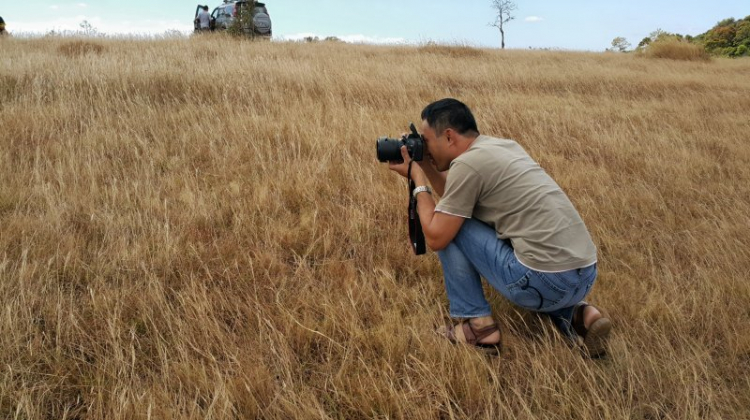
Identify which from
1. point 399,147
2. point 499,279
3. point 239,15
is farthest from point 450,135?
point 239,15

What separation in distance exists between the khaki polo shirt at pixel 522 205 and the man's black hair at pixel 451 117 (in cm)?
13

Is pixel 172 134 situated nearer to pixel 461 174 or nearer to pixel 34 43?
pixel 461 174

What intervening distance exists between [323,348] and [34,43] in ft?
39.0

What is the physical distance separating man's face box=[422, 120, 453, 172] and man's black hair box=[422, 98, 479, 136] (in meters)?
0.03

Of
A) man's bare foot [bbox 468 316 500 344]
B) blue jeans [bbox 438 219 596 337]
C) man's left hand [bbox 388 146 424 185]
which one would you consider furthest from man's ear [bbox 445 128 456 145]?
man's bare foot [bbox 468 316 500 344]

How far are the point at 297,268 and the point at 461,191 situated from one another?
1208 mm

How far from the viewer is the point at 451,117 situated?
88.5 inches

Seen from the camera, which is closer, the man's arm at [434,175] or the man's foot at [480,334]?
the man's foot at [480,334]

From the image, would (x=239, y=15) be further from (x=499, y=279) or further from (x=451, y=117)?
(x=499, y=279)

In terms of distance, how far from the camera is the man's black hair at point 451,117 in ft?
7.36

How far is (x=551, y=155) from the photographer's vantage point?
5.11 m

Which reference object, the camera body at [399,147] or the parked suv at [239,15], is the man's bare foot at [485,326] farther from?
the parked suv at [239,15]

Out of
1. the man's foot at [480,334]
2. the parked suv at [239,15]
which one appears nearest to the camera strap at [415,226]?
the man's foot at [480,334]

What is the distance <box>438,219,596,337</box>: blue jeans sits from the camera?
209cm
